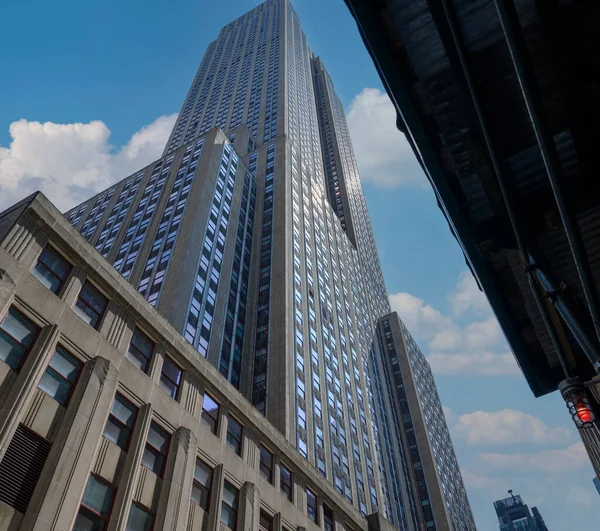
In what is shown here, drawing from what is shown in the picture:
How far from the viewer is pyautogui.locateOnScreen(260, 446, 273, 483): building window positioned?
88.4ft

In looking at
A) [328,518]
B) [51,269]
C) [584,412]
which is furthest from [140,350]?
[584,412]

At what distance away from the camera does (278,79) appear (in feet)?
447

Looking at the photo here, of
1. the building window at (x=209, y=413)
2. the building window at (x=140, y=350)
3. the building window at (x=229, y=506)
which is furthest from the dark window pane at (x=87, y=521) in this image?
the building window at (x=209, y=413)

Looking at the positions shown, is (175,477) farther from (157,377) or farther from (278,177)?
(278,177)

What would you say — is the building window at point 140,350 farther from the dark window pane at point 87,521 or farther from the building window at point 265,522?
the building window at point 265,522

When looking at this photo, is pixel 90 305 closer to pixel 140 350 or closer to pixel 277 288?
pixel 140 350

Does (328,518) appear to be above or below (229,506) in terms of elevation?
above

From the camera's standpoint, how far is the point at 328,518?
30922mm

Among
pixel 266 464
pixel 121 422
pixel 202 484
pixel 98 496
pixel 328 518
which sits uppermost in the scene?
pixel 266 464

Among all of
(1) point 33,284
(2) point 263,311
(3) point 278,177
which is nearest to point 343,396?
(2) point 263,311

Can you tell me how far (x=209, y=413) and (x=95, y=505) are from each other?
27.0 feet

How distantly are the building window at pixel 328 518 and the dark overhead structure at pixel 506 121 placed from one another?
23.5 metres

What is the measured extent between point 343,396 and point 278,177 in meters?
40.9

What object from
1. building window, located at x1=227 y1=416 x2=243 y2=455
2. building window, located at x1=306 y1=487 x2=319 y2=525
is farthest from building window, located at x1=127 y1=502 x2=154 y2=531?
building window, located at x1=306 y1=487 x2=319 y2=525
